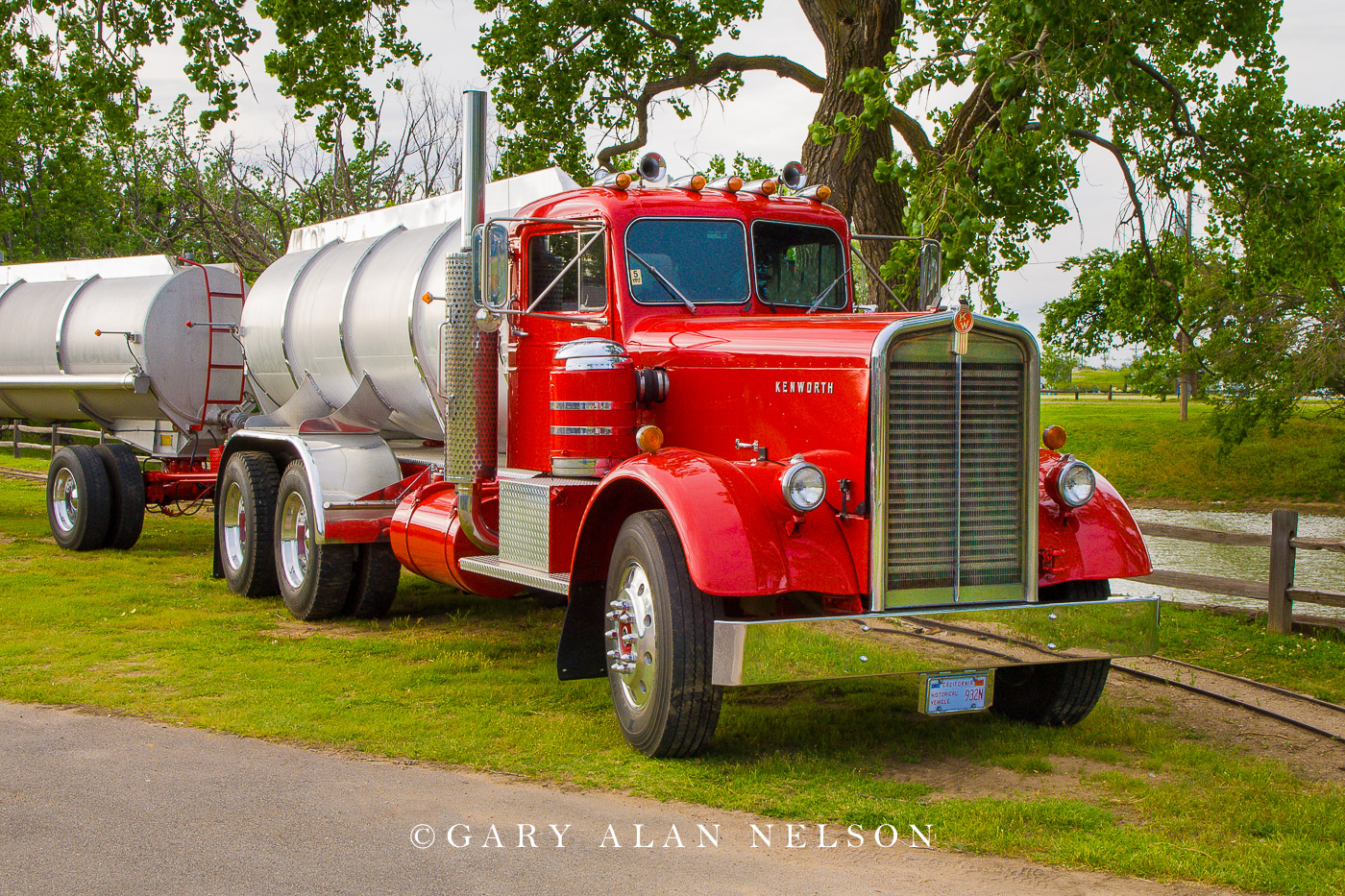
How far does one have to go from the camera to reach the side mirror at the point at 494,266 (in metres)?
7.16

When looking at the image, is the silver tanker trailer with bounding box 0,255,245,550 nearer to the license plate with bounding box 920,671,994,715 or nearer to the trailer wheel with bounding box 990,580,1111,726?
the trailer wheel with bounding box 990,580,1111,726

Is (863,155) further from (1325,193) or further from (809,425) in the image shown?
(809,425)

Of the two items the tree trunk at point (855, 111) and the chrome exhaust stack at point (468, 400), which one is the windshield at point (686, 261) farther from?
the tree trunk at point (855, 111)

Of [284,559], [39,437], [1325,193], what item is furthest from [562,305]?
[39,437]

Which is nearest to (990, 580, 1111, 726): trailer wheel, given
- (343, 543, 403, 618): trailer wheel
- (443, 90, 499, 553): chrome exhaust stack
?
(443, 90, 499, 553): chrome exhaust stack

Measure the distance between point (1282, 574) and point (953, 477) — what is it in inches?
198

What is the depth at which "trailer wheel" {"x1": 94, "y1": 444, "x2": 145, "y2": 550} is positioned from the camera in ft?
45.3

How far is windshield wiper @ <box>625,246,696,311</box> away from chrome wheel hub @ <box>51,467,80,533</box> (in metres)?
9.54

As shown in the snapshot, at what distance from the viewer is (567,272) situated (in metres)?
7.58

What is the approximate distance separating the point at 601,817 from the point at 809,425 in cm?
207

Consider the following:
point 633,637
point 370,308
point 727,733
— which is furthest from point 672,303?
point 370,308

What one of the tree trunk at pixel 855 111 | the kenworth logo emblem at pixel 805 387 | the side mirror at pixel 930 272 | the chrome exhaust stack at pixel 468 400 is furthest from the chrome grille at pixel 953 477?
the tree trunk at pixel 855 111

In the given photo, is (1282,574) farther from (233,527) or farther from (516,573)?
(233,527)

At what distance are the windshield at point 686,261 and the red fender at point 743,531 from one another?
1469 mm
